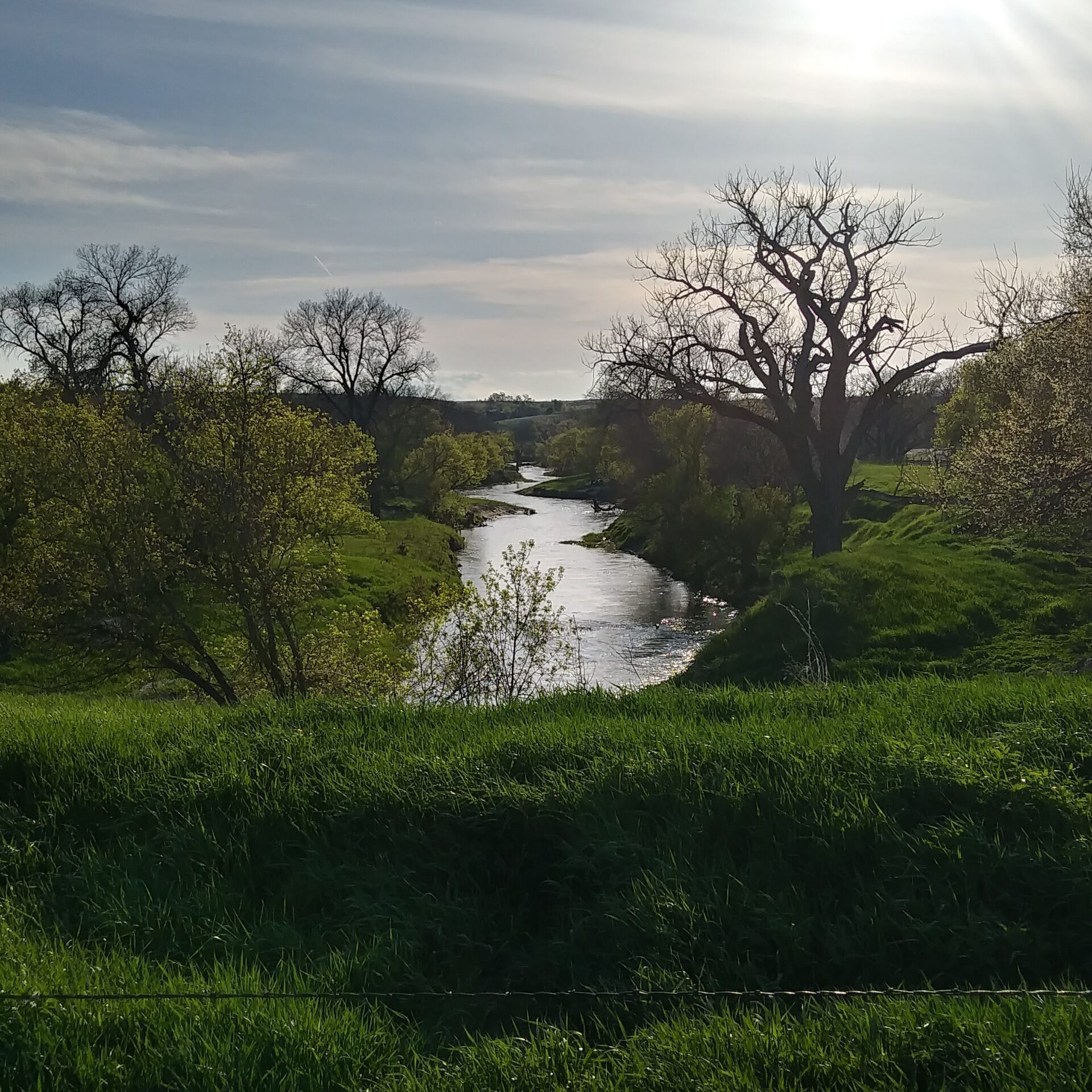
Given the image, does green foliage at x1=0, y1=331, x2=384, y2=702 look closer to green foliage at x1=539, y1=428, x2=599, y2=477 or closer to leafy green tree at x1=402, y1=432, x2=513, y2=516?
leafy green tree at x1=402, y1=432, x2=513, y2=516

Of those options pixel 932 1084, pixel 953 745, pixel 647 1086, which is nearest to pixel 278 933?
pixel 647 1086

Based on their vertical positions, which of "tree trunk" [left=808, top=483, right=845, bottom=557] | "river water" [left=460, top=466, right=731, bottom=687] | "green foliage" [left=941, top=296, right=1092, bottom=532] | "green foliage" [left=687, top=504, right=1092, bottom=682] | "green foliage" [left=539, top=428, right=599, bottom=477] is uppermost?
"green foliage" [left=539, top=428, right=599, bottom=477]

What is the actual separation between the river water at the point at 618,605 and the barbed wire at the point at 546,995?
191 inches

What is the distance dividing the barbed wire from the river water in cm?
486

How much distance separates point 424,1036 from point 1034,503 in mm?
15098

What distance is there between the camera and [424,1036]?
3.92 meters

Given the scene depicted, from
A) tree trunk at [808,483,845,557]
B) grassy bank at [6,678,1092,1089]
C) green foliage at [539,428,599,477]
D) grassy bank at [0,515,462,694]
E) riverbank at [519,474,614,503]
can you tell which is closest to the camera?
grassy bank at [6,678,1092,1089]

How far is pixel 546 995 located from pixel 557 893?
0.83 m

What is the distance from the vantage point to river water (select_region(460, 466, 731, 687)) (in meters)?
24.9

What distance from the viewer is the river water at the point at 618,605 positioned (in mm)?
24875

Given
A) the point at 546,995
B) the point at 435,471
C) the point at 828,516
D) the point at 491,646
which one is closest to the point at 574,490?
the point at 435,471

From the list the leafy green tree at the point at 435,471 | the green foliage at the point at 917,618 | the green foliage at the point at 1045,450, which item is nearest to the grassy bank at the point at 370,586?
the leafy green tree at the point at 435,471

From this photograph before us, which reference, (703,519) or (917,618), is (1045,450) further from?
(703,519)

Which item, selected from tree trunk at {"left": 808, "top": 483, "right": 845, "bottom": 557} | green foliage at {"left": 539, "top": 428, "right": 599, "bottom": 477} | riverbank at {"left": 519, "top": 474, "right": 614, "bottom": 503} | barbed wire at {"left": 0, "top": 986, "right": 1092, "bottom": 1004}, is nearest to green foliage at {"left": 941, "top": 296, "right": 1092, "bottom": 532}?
tree trunk at {"left": 808, "top": 483, "right": 845, "bottom": 557}
